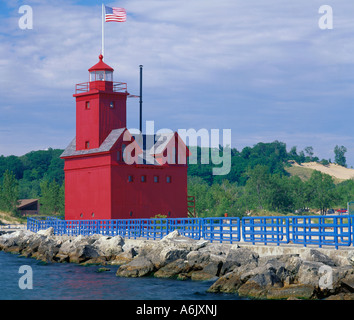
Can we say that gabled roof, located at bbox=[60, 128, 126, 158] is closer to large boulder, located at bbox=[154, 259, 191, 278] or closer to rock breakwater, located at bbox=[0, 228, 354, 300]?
rock breakwater, located at bbox=[0, 228, 354, 300]

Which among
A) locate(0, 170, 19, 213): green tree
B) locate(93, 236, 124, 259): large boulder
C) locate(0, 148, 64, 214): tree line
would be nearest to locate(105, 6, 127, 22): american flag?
locate(93, 236, 124, 259): large boulder

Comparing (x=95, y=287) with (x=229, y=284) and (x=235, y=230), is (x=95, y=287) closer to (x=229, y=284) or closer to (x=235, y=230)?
(x=229, y=284)

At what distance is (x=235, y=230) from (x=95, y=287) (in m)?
9.46

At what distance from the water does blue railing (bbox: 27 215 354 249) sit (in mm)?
3483

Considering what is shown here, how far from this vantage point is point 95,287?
24.4 m

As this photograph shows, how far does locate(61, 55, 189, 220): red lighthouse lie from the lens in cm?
4484

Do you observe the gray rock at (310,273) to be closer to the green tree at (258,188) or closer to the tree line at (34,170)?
the green tree at (258,188)

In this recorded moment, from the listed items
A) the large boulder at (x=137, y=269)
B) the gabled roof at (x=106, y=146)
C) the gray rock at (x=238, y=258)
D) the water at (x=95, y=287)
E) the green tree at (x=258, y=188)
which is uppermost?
the gabled roof at (x=106, y=146)

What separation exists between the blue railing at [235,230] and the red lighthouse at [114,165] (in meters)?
2.19

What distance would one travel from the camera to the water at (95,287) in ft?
72.2

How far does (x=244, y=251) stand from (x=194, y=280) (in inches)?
101

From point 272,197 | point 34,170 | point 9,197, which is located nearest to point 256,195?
point 272,197

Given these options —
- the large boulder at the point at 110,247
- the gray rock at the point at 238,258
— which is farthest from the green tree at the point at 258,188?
the gray rock at the point at 238,258
